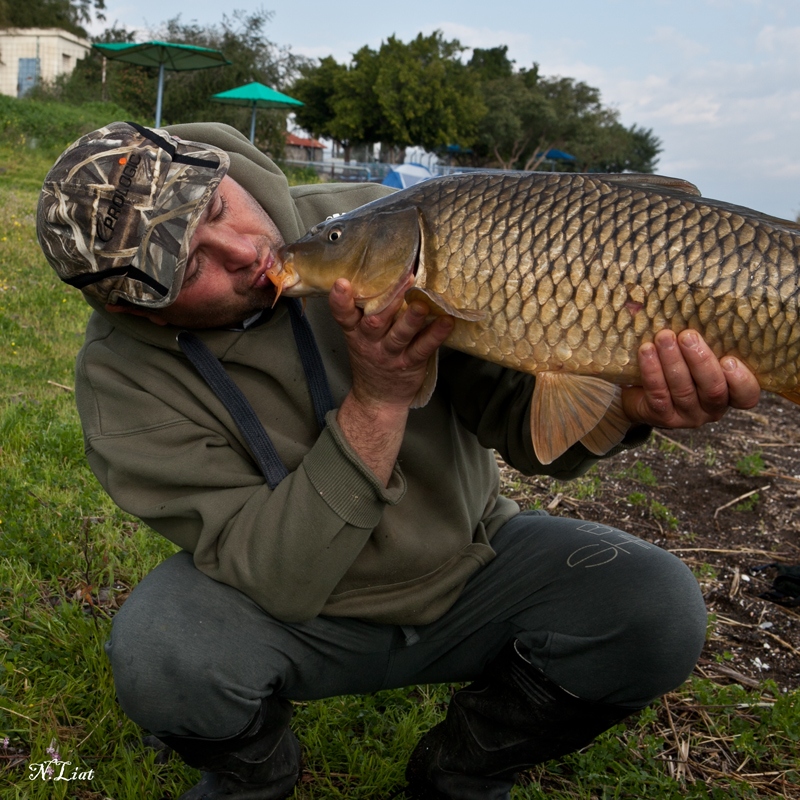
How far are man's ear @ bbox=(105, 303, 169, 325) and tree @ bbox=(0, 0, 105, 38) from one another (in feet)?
119

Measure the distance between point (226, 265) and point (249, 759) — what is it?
3.08 ft

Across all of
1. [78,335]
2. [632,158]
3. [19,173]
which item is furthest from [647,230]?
[632,158]

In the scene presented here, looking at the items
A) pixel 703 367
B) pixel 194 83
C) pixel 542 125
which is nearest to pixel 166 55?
pixel 194 83

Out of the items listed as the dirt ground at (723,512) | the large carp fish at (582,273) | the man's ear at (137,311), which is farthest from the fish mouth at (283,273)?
the dirt ground at (723,512)

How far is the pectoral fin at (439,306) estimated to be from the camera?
133 centimetres

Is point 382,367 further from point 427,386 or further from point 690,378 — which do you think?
point 690,378

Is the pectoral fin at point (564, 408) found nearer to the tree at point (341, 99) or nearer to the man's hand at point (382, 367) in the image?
the man's hand at point (382, 367)

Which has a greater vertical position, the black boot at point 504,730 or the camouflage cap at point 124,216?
the camouflage cap at point 124,216

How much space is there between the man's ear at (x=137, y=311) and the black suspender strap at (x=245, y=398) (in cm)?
5

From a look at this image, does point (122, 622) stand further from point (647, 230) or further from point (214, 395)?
point (647, 230)

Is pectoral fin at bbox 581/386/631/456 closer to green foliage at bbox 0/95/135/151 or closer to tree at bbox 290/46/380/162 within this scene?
green foliage at bbox 0/95/135/151

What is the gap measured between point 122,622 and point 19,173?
11844 millimetres

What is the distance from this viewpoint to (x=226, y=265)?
158 cm

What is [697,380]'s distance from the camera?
1.36 metres
